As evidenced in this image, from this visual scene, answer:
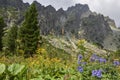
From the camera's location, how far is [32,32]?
51094mm

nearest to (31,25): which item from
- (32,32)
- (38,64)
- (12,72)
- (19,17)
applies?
(32,32)

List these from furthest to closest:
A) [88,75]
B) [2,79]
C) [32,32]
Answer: [32,32]
[88,75]
[2,79]

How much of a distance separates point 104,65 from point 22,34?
4542cm

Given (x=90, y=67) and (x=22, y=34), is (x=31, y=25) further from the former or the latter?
(x=90, y=67)

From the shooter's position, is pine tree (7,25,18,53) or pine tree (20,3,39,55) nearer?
pine tree (20,3,39,55)

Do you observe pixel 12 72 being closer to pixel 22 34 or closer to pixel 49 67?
pixel 49 67

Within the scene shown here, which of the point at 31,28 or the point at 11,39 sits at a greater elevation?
the point at 31,28

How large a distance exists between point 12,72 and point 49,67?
145 inches

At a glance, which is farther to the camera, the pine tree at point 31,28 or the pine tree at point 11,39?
the pine tree at point 11,39

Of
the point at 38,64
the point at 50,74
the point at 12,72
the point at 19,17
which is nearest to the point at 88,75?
the point at 50,74

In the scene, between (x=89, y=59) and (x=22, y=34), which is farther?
(x=22, y=34)

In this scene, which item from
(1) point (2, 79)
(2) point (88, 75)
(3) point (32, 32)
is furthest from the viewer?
(3) point (32, 32)

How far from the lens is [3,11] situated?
629ft

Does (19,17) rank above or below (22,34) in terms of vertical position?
above
